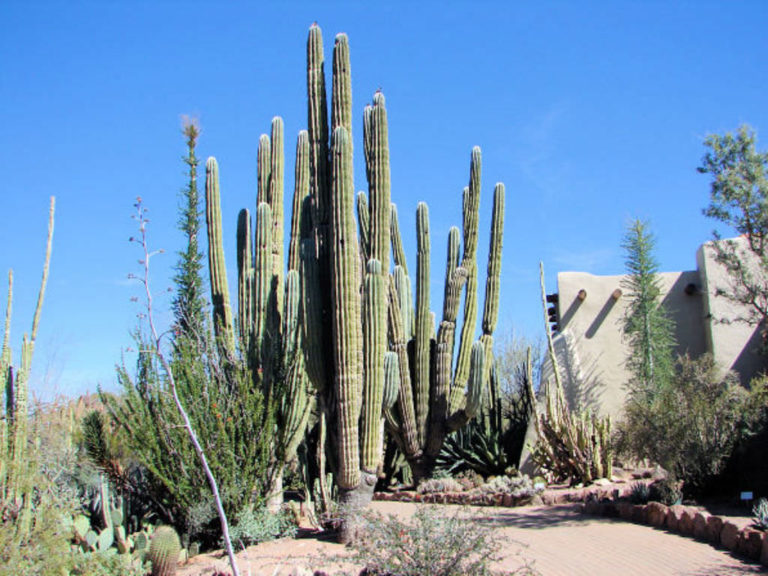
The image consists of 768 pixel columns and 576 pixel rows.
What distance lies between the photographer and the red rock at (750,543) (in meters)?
6.80

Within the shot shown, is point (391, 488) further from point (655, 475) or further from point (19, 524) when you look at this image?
point (19, 524)

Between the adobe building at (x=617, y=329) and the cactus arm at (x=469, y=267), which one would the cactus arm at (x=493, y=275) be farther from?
the adobe building at (x=617, y=329)

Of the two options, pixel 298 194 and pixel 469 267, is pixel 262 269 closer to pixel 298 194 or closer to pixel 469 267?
pixel 298 194

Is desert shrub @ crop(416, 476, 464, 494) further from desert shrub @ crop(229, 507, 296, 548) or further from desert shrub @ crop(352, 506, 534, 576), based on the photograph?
desert shrub @ crop(352, 506, 534, 576)

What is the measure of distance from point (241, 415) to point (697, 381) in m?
6.08

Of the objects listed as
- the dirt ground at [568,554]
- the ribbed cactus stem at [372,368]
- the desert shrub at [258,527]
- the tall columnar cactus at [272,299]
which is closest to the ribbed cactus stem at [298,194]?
the tall columnar cactus at [272,299]

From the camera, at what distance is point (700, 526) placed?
25.7ft

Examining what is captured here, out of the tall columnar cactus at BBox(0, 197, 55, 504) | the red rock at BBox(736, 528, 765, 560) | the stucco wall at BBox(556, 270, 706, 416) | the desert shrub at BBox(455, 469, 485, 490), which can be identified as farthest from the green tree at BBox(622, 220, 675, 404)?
the tall columnar cactus at BBox(0, 197, 55, 504)

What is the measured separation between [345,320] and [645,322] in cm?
972

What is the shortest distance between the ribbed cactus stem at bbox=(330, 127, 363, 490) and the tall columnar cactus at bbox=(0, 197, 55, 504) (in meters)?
3.12

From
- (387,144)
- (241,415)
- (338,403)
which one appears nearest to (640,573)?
(338,403)

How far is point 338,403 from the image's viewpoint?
8.46m

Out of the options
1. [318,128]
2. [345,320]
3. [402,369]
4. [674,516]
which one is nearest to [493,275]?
→ [402,369]

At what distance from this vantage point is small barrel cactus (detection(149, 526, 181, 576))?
7.59 metres
